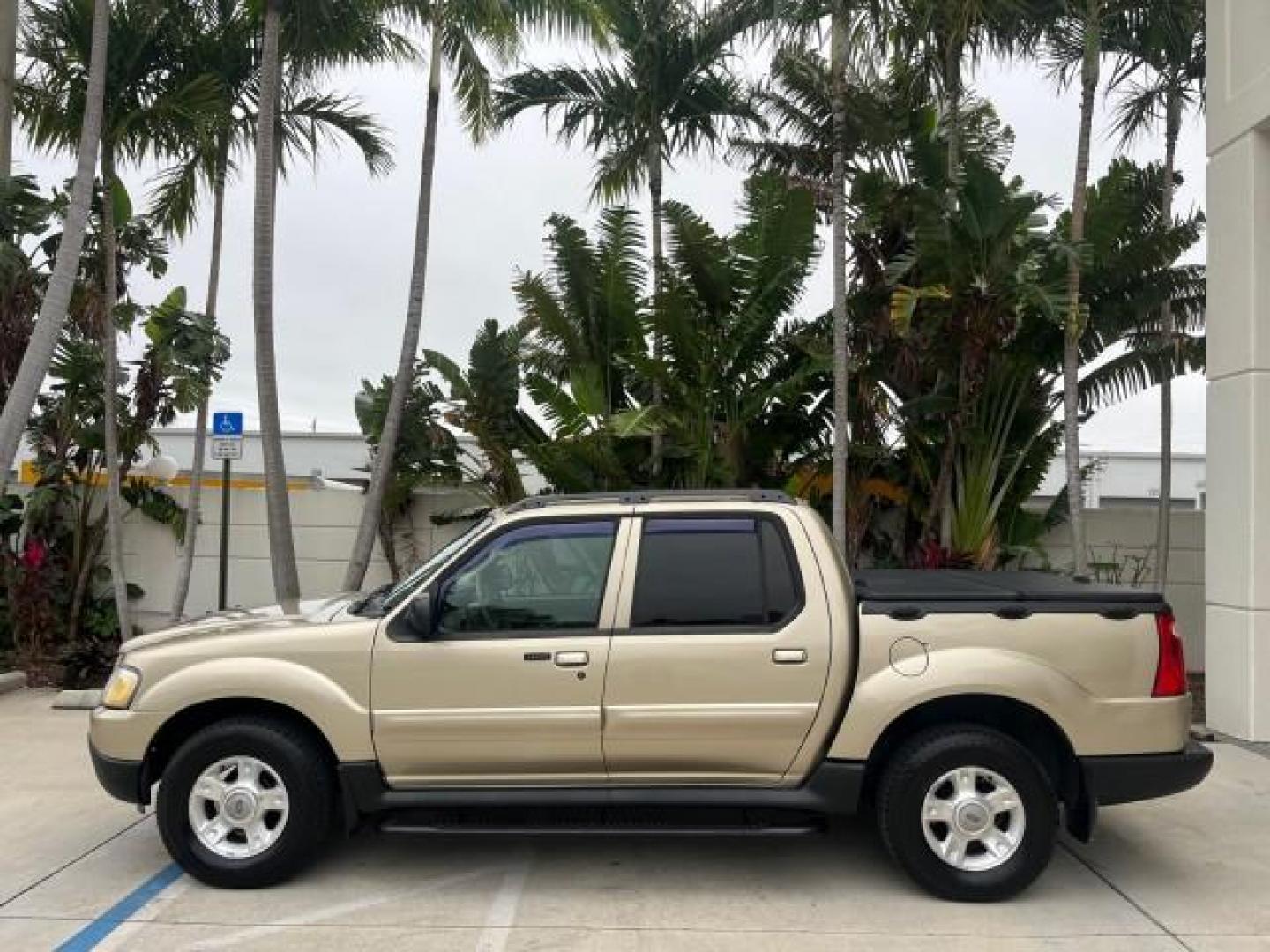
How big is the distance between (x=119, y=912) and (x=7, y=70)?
31.6 ft

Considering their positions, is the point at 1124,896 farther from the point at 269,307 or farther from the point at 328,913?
the point at 269,307

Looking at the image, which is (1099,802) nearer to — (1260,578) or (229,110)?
(1260,578)

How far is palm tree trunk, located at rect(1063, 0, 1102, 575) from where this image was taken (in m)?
9.45

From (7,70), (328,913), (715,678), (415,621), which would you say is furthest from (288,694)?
(7,70)

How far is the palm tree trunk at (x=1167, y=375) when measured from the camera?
34.7ft

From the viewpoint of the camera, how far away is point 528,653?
16.3ft

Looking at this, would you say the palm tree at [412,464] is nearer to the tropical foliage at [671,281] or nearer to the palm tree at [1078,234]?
the tropical foliage at [671,281]

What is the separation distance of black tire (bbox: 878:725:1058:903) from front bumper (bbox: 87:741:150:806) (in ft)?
11.3

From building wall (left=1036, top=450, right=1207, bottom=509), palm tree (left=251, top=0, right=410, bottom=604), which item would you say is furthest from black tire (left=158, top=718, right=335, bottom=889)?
building wall (left=1036, top=450, right=1207, bottom=509)

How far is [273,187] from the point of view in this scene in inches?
418

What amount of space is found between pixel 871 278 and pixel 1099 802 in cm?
739

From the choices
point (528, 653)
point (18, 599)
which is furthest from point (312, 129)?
point (528, 653)

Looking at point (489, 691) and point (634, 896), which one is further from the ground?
point (489, 691)

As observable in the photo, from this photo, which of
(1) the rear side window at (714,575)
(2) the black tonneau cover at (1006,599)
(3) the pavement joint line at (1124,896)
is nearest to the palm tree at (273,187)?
(1) the rear side window at (714,575)
